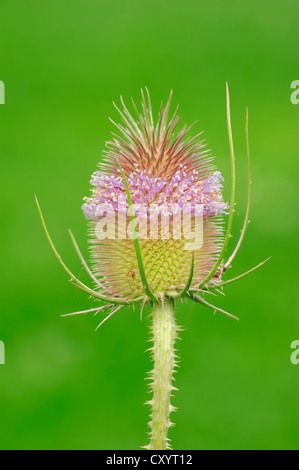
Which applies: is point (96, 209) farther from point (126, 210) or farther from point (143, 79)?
point (143, 79)

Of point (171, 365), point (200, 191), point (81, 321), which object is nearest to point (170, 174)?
point (200, 191)

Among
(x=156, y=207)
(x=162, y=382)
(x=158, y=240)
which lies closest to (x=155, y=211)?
(x=156, y=207)

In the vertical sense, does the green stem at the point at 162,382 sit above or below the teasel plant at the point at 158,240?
below

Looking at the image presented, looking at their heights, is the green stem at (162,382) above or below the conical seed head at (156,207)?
below

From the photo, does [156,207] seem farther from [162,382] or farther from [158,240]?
[162,382]
